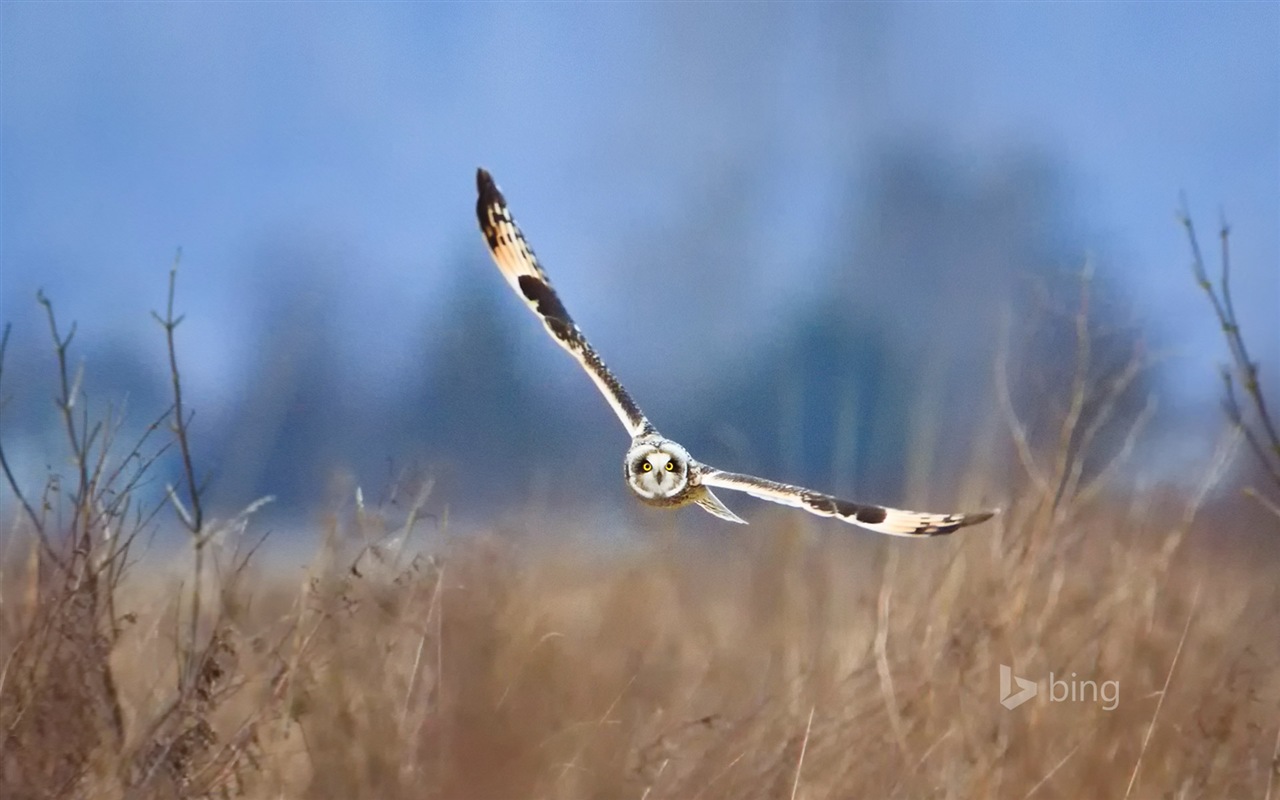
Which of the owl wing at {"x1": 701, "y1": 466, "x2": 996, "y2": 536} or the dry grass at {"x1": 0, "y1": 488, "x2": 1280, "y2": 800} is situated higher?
the owl wing at {"x1": 701, "y1": 466, "x2": 996, "y2": 536}

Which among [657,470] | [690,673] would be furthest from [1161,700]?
[657,470]

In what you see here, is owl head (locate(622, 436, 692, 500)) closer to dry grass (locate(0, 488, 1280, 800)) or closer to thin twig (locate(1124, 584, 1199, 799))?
dry grass (locate(0, 488, 1280, 800))

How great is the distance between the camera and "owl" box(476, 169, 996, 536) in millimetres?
1670

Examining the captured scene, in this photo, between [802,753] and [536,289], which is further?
[536,289]

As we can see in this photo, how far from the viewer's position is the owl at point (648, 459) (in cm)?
167

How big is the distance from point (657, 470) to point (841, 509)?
32 centimetres

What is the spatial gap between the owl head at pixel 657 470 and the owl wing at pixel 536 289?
65 mm

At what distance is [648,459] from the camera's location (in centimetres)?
175

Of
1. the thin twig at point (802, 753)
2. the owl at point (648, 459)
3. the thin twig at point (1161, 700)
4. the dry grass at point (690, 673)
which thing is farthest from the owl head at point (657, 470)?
the thin twig at point (1161, 700)

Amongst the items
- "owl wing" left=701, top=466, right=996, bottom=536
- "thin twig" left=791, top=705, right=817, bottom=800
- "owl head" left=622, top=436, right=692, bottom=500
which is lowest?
"thin twig" left=791, top=705, right=817, bottom=800

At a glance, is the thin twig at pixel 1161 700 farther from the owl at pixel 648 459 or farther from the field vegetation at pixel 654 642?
the owl at pixel 648 459

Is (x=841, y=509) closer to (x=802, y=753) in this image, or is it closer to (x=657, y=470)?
(x=657, y=470)

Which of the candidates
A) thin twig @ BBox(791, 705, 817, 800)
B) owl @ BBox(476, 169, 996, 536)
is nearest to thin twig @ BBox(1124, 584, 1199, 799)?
owl @ BBox(476, 169, 996, 536)

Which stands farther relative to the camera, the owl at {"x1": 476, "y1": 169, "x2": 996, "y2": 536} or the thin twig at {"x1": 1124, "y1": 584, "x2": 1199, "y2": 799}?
the thin twig at {"x1": 1124, "y1": 584, "x2": 1199, "y2": 799}
